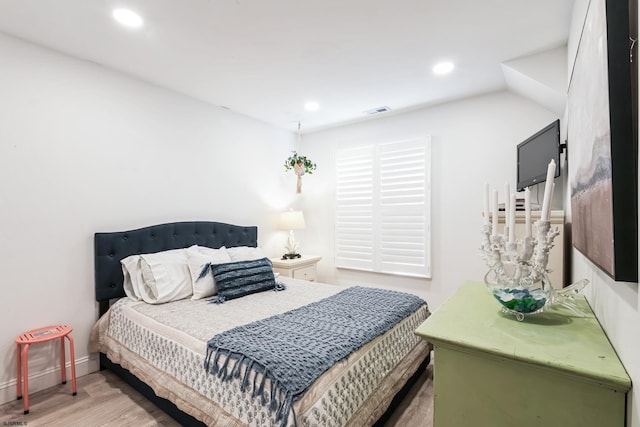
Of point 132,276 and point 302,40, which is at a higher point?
point 302,40

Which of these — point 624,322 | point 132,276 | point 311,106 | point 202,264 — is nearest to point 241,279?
point 202,264

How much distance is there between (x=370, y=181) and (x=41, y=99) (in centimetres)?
332

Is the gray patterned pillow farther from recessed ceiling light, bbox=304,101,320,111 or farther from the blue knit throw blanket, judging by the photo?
recessed ceiling light, bbox=304,101,320,111

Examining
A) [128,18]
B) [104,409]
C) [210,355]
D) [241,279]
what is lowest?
[104,409]

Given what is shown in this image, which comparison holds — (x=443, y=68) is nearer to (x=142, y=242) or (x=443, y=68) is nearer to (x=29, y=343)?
(x=142, y=242)

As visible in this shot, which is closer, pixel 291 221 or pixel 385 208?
pixel 385 208

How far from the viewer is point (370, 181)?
4.06m

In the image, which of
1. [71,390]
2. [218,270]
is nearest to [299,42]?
[218,270]

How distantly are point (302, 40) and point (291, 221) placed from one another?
7.91ft

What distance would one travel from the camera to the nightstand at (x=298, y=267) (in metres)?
3.83

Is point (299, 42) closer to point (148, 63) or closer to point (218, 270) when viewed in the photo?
point (148, 63)

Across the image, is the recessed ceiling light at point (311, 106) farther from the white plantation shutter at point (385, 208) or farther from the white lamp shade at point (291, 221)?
the white lamp shade at point (291, 221)

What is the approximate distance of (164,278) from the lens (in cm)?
254

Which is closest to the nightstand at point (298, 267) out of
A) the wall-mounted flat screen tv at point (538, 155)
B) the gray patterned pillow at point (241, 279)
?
the gray patterned pillow at point (241, 279)
